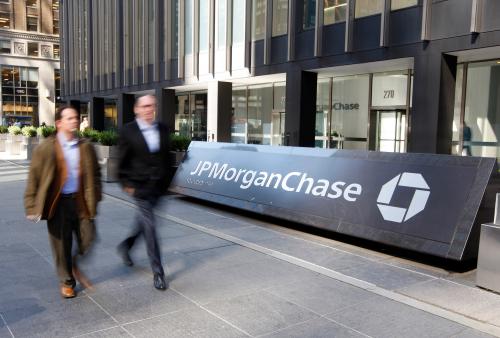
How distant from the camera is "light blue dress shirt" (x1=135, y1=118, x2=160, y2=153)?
4.63 metres

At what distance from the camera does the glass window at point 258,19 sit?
1977cm

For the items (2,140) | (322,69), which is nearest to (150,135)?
(322,69)

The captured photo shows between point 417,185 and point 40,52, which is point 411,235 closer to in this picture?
point 417,185

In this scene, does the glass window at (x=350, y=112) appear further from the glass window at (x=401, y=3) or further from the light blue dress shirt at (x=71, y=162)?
the light blue dress shirt at (x=71, y=162)

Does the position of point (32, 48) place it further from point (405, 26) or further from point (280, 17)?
point (405, 26)

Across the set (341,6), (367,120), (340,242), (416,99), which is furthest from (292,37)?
(340,242)

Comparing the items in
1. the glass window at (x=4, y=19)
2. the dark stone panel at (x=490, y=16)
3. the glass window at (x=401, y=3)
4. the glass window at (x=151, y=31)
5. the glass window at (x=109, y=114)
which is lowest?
the glass window at (x=109, y=114)

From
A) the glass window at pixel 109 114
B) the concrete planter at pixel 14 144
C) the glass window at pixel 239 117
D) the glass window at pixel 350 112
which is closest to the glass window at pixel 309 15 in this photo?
the glass window at pixel 350 112

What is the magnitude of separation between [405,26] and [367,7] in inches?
72.2

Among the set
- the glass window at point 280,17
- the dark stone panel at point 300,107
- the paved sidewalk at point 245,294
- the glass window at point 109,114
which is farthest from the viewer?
the glass window at point 109,114

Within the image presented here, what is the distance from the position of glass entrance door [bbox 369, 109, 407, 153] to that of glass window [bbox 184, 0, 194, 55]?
11267 millimetres

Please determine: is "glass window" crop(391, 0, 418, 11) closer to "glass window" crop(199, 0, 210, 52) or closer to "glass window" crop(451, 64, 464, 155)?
"glass window" crop(451, 64, 464, 155)

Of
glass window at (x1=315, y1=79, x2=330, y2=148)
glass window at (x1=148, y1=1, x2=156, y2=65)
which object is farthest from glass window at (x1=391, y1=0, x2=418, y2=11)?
glass window at (x1=148, y1=1, x2=156, y2=65)

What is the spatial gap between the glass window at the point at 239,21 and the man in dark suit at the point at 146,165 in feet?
55.9
